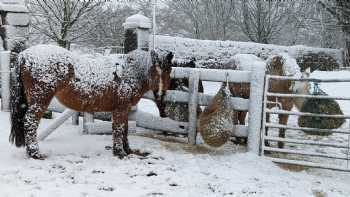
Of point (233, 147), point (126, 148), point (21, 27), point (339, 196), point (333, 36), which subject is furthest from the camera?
point (333, 36)

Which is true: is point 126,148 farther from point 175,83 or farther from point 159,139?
point 175,83

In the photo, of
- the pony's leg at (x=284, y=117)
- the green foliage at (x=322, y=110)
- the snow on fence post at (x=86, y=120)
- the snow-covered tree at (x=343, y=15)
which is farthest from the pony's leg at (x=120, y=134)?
the snow-covered tree at (x=343, y=15)

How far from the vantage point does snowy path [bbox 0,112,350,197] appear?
140 inches

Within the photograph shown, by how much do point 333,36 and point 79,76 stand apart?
46.9 feet

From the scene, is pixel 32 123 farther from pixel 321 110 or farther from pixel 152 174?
pixel 321 110

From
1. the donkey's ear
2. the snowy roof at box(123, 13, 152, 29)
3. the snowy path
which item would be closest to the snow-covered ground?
the snowy path

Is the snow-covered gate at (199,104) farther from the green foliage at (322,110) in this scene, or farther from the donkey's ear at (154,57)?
the donkey's ear at (154,57)

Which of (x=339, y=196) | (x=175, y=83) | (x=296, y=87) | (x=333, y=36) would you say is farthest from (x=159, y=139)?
(x=333, y=36)

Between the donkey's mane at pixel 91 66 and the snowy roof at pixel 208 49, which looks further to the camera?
the snowy roof at pixel 208 49

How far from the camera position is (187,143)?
5.54 metres

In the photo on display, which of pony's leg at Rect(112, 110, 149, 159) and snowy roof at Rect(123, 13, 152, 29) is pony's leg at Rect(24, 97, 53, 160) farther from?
snowy roof at Rect(123, 13, 152, 29)

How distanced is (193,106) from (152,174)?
1.65 m

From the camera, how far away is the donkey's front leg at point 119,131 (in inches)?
181

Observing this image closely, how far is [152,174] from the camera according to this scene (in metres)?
4.03
